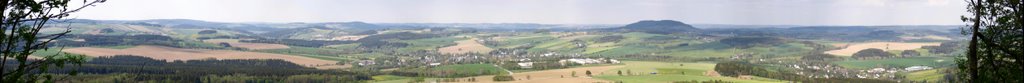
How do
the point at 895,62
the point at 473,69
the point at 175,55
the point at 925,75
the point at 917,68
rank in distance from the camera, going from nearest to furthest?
1. the point at 925,75
2. the point at 917,68
3. the point at 473,69
4. the point at 895,62
5. the point at 175,55

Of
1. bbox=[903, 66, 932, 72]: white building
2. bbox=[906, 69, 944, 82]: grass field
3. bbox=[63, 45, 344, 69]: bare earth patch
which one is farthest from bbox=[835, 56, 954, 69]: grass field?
bbox=[63, 45, 344, 69]: bare earth patch

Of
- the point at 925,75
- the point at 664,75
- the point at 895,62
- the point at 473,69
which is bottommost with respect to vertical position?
the point at 473,69

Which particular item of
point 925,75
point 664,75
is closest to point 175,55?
point 664,75

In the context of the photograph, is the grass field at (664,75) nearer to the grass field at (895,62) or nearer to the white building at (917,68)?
the grass field at (895,62)

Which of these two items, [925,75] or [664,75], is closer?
[925,75]

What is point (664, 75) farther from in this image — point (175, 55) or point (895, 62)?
point (175, 55)

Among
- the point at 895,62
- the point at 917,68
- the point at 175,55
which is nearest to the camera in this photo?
the point at 917,68

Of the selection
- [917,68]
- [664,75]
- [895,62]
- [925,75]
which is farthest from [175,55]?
[917,68]

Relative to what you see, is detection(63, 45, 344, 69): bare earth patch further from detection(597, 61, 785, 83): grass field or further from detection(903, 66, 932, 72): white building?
detection(903, 66, 932, 72): white building

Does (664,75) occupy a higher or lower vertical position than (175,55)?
lower

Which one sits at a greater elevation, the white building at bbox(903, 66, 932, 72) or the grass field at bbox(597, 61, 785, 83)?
the grass field at bbox(597, 61, 785, 83)
